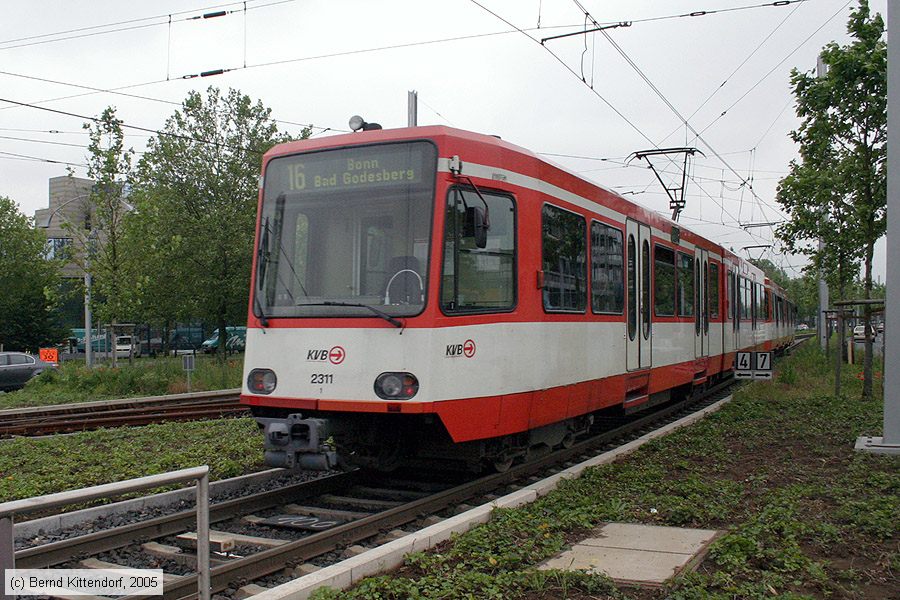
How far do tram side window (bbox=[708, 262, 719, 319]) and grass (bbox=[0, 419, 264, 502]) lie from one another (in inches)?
357

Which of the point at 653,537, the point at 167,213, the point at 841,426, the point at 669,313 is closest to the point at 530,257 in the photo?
the point at 653,537

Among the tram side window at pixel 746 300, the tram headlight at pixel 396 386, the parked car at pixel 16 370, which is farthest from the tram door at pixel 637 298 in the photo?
the parked car at pixel 16 370

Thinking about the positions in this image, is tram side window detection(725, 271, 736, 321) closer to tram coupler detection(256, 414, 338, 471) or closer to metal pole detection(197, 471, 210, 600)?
tram coupler detection(256, 414, 338, 471)

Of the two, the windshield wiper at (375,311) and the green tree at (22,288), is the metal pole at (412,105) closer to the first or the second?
the windshield wiper at (375,311)

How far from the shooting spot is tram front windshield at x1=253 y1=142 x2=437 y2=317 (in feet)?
23.8

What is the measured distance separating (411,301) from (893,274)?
6.17 meters

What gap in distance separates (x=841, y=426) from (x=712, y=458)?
348 centimetres

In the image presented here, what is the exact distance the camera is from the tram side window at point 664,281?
12445 millimetres

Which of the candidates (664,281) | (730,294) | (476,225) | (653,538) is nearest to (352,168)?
(476,225)

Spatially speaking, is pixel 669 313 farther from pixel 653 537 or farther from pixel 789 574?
pixel 789 574

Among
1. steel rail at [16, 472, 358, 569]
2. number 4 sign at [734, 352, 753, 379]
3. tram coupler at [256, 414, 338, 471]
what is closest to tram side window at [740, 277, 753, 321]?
number 4 sign at [734, 352, 753, 379]

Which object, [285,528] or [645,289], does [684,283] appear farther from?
[285,528]

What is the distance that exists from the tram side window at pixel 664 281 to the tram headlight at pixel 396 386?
6.13m

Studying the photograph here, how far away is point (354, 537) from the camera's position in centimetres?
643
